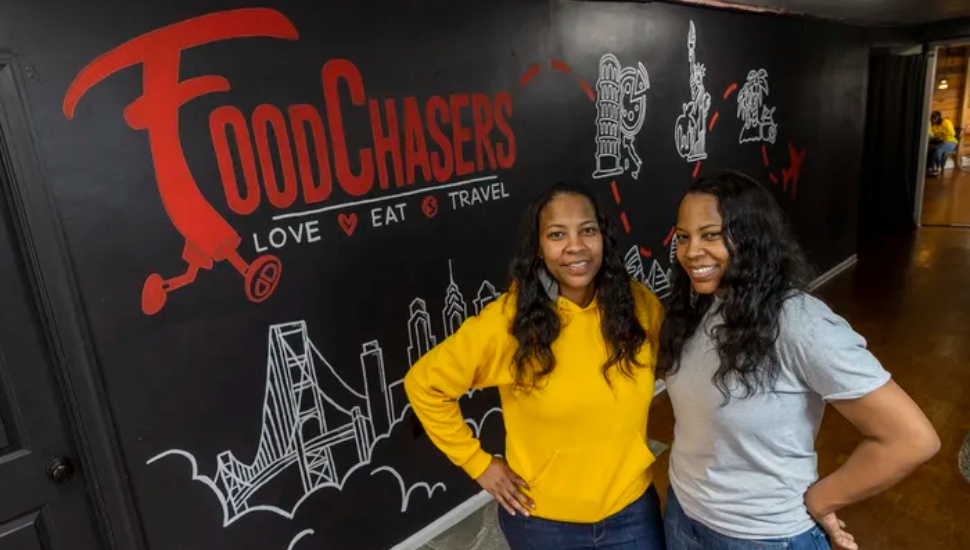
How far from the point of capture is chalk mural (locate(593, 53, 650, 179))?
2982mm

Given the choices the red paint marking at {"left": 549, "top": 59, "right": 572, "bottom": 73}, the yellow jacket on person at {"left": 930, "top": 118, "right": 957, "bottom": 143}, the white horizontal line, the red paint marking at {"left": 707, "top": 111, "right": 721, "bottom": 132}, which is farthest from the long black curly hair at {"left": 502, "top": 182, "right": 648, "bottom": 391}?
the yellow jacket on person at {"left": 930, "top": 118, "right": 957, "bottom": 143}

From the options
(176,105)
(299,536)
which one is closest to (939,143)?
(299,536)

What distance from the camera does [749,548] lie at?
3.88 ft

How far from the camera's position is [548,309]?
1360mm

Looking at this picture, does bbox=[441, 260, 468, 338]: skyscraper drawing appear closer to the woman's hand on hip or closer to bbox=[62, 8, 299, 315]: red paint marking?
bbox=[62, 8, 299, 315]: red paint marking

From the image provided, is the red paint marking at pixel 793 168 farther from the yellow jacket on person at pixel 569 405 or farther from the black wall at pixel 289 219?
the yellow jacket on person at pixel 569 405

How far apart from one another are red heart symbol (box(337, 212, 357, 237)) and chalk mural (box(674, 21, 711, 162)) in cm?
218

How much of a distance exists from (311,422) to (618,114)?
6.89ft

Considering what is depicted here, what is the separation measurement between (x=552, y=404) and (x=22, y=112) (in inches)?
54.6

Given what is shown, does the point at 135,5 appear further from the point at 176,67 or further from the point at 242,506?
the point at 242,506

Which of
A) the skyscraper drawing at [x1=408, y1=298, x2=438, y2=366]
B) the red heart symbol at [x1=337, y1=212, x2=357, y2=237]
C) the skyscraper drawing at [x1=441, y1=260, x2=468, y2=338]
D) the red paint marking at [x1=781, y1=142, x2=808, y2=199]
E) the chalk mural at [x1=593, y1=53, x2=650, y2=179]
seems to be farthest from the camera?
the red paint marking at [x1=781, y1=142, x2=808, y2=199]

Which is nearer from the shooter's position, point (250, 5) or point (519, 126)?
point (250, 5)

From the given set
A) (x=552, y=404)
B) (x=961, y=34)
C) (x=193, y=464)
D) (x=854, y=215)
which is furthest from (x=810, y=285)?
(x=961, y=34)

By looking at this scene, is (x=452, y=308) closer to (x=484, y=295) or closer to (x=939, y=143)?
(x=484, y=295)
